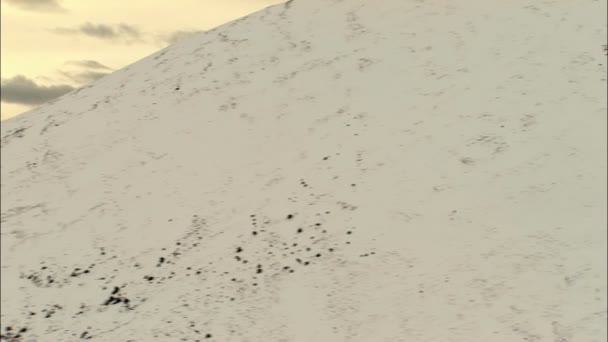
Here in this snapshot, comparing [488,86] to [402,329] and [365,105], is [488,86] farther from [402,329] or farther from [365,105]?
[402,329]

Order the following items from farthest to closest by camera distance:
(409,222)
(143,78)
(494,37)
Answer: (143,78) < (494,37) < (409,222)

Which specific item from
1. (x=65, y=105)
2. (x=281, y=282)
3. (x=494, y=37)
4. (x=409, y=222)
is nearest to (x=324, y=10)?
(x=494, y=37)

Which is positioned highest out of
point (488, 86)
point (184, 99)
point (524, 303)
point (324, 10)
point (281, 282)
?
point (324, 10)

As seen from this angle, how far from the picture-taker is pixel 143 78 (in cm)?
3584

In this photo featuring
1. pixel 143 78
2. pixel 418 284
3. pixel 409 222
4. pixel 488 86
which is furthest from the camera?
pixel 143 78

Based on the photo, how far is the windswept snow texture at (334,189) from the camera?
1831cm

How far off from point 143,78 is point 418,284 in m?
23.3

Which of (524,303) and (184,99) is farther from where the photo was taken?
(184,99)

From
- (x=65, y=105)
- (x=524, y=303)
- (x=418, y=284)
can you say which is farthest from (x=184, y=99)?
(x=524, y=303)

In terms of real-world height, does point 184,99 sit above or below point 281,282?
above

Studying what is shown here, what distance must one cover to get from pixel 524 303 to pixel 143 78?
25.9 meters

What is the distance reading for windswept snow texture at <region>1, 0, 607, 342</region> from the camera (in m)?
18.3

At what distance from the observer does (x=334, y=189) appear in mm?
22859

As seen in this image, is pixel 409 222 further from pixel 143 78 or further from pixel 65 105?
pixel 65 105
